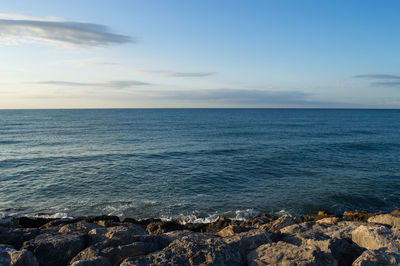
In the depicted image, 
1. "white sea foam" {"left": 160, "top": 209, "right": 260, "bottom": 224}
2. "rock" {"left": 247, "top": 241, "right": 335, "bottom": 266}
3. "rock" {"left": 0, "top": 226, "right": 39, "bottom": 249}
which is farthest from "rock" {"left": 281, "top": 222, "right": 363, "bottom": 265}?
"rock" {"left": 0, "top": 226, "right": 39, "bottom": 249}

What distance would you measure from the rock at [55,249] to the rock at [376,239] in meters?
9.51

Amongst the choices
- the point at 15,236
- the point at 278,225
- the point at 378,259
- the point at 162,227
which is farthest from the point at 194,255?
the point at 15,236

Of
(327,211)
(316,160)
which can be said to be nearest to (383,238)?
(327,211)

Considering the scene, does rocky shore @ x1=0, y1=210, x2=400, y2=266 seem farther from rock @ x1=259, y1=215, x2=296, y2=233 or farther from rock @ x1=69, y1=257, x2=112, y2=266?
rock @ x1=259, y1=215, x2=296, y2=233

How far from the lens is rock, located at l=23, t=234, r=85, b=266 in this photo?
25.6 feet

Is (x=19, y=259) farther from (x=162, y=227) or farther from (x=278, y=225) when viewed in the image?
(x=278, y=225)

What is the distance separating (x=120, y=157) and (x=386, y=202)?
29.1m

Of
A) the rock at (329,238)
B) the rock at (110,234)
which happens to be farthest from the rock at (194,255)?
the rock at (329,238)

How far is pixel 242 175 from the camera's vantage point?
26078 millimetres

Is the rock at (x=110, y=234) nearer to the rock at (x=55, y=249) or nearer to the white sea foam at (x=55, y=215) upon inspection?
the rock at (x=55, y=249)

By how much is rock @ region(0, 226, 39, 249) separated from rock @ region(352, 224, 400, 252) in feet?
39.9

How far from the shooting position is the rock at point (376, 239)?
312 inches

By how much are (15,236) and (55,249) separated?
10.3 ft

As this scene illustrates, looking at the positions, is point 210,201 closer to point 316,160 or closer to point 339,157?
point 316,160
